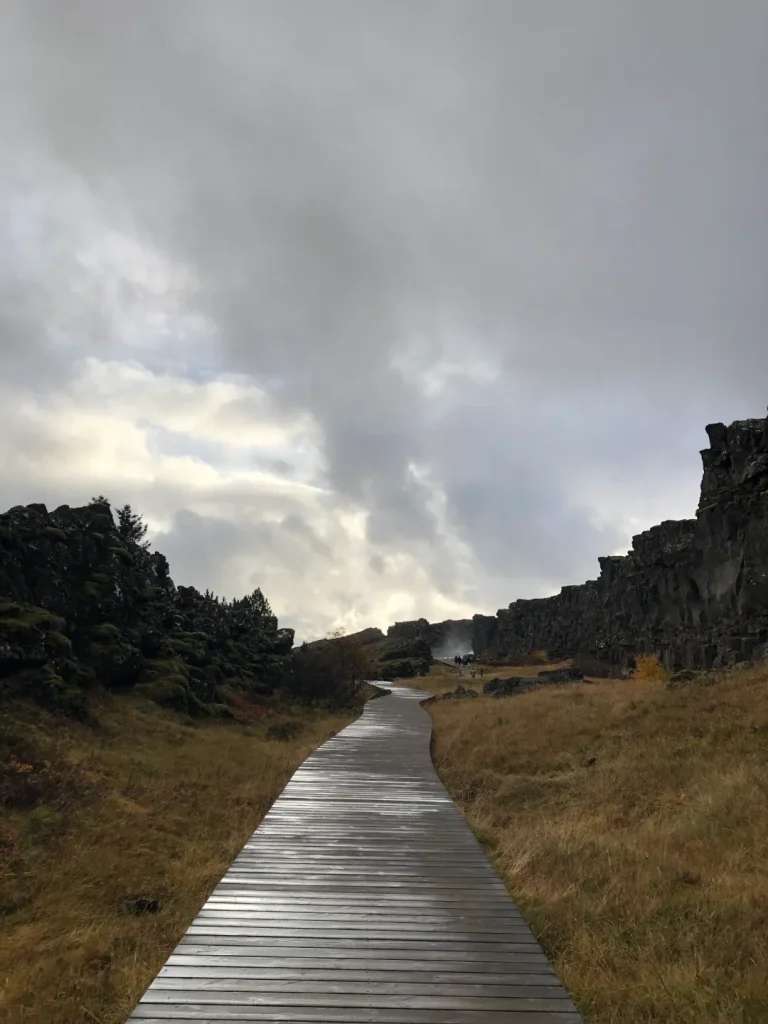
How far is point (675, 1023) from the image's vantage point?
5078 mm

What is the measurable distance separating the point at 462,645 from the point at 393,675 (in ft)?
299

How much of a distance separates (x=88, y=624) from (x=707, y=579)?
34.9 m

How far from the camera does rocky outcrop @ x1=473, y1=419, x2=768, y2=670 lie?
112ft

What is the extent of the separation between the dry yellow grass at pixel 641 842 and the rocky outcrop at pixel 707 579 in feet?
49.0

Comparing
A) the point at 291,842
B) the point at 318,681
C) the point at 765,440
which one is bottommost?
the point at 291,842

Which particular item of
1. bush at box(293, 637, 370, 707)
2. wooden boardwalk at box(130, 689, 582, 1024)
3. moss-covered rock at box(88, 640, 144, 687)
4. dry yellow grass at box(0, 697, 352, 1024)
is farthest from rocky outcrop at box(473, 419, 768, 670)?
wooden boardwalk at box(130, 689, 582, 1024)

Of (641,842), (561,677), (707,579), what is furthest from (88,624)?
(707,579)

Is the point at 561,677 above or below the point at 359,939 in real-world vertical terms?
above

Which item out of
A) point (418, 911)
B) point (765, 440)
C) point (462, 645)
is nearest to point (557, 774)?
point (418, 911)

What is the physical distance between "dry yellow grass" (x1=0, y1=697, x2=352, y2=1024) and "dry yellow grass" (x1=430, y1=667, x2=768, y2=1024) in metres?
4.20

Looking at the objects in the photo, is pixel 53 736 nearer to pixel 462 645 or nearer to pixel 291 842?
pixel 291 842

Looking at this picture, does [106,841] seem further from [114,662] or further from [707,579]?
[707,579]

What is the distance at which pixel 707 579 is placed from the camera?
40250mm

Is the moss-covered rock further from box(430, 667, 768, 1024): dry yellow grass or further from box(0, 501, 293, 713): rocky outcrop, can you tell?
box(430, 667, 768, 1024): dry yellow grass
